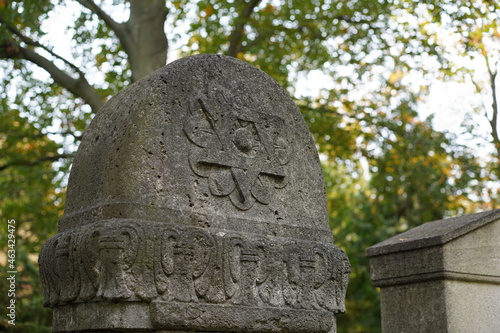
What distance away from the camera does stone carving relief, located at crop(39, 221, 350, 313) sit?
10.6 ft

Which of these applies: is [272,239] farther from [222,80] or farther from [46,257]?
[46,257]

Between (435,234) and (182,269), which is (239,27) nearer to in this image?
(435,234)

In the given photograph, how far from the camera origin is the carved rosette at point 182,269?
3.24 metres

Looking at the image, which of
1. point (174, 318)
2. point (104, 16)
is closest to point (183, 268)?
point (174, 318)

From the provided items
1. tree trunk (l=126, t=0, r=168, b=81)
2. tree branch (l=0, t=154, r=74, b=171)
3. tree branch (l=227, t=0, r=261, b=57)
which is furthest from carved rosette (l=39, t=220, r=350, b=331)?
tree branch (l=0, t=154, r=74, b=171)

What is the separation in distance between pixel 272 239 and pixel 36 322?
18.1ft

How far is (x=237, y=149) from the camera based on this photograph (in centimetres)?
385

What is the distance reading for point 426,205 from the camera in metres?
13.3

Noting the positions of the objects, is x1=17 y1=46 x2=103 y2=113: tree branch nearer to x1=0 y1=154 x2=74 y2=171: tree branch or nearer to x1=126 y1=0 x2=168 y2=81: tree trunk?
x1=126 y1=0 x2=168 y2=81: tree trunk

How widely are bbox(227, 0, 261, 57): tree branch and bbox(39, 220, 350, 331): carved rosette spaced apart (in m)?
6.72

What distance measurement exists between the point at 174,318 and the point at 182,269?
0.76ft

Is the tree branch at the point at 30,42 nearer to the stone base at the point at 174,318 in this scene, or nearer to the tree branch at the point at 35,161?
the tree branch at the point at 35,161

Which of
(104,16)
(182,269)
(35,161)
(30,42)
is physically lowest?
(182,269)

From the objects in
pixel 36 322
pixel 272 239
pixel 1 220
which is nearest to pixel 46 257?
pixel 272 239
